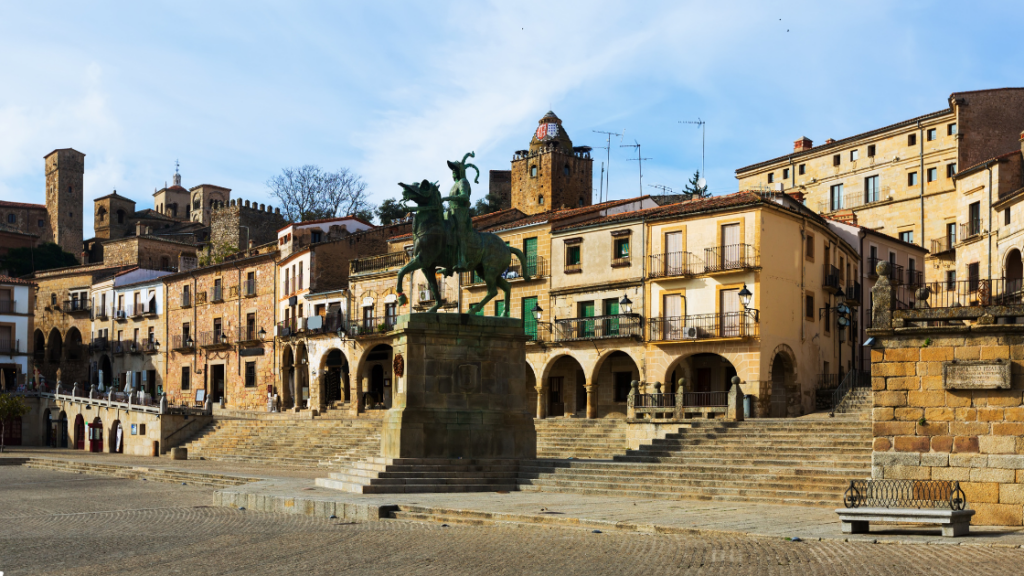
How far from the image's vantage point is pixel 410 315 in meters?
23.8

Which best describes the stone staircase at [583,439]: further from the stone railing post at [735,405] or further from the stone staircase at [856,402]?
the stone staircase at [856,402]

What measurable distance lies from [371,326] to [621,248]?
46.8 ft

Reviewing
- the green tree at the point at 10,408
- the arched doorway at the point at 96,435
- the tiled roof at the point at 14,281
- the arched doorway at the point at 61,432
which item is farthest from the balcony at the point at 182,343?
the tiled roof at the point at 14,281

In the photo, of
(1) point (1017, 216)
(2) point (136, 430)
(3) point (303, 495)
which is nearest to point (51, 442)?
(2) point (136, 430)

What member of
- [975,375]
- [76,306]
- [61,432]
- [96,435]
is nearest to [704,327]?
[975,375]

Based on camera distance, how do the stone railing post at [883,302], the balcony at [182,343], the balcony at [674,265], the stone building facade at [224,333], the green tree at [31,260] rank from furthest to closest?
1. the green tree at [31,260]
2. the balcony at [182,343]
3. the stone building facade at [224,333]
4. the balcony at [674,265]
5. the stone railing post at [883,302]

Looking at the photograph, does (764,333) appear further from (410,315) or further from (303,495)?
(303,495)

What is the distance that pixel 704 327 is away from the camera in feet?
130

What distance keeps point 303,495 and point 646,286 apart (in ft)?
76.9

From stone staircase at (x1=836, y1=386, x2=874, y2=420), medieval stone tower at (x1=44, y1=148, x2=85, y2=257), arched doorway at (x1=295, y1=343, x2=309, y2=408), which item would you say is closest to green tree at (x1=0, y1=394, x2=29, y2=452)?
arched doorway at (x1=295, y1=343, x2=309, y2=408)

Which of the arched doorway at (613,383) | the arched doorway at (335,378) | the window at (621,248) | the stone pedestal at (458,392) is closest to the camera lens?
the stone pedestal at (458,392)

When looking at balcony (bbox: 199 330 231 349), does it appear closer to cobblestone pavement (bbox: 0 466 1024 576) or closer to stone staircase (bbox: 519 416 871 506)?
stone staircase (bbox: 519 416 871 506)

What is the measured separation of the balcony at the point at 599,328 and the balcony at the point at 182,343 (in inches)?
1113

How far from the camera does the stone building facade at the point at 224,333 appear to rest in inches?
2320
